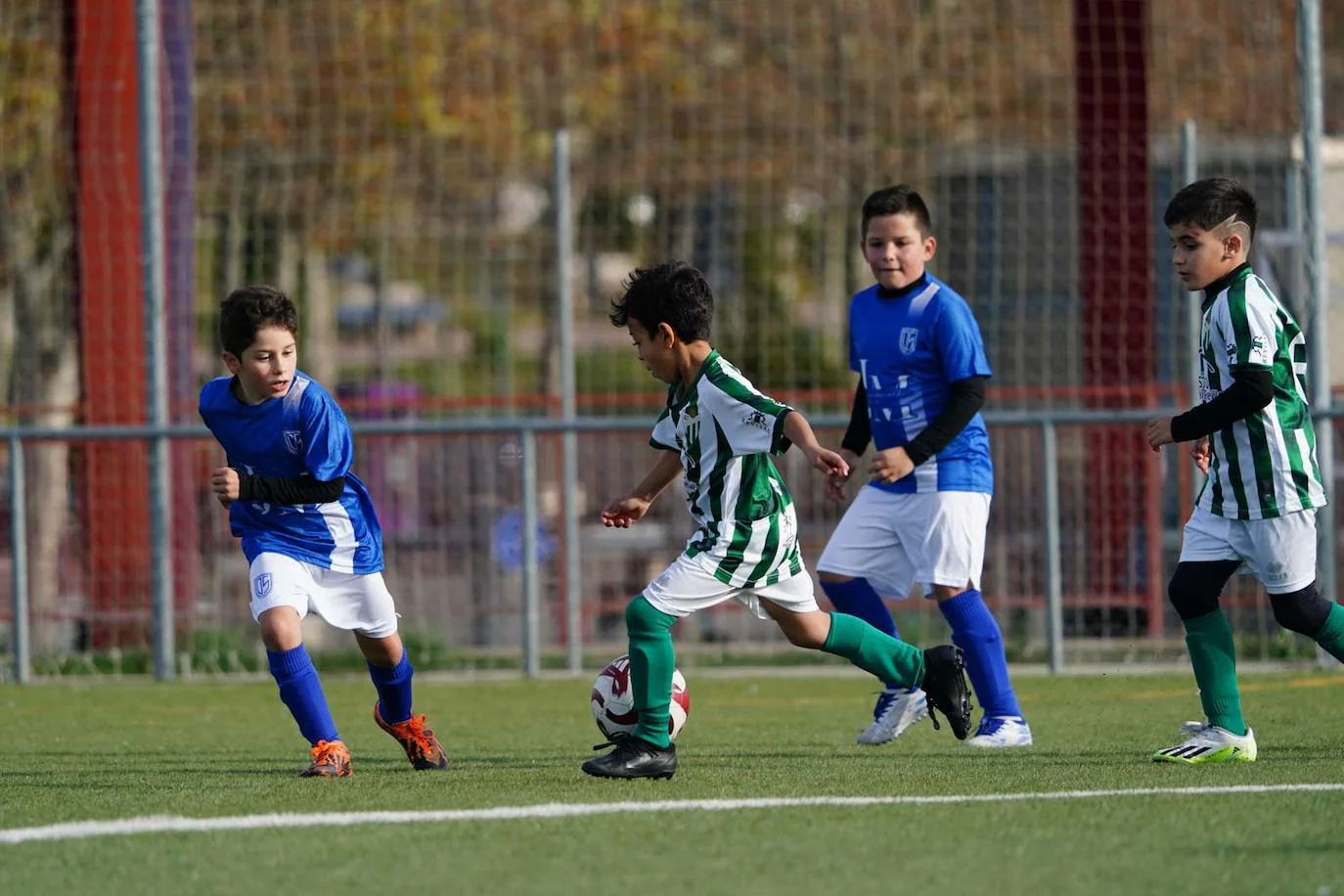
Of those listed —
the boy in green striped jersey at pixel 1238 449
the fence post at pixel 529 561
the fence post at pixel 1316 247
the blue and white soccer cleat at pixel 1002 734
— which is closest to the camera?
the boy in green striped jersey at pixel 1238 449

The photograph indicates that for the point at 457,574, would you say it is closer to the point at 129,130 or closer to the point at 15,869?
the point at 129,130

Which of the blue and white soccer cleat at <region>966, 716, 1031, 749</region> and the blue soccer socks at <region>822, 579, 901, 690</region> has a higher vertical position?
the blue soccer socks at <region>822, 579, 901, 690</region>

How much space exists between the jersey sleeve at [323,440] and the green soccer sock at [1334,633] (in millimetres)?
2987

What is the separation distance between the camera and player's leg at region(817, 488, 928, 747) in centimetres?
718

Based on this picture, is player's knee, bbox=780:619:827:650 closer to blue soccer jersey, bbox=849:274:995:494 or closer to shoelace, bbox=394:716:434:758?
blue soccer jersey, bbox=849:274:995:494

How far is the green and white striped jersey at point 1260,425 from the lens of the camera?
20.1 feet

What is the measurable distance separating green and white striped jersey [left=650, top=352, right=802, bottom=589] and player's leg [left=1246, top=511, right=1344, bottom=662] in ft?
4.64

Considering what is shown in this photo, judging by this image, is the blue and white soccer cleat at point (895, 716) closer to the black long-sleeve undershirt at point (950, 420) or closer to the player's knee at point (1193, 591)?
the black long-sleeve undershirt at point (950, 420)

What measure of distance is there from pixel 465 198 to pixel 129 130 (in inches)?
457

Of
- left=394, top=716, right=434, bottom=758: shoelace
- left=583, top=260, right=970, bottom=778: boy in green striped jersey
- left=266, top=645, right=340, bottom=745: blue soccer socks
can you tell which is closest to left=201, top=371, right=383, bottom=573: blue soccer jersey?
left=266, top=645, right=340, bottom=745: blue soccer socks

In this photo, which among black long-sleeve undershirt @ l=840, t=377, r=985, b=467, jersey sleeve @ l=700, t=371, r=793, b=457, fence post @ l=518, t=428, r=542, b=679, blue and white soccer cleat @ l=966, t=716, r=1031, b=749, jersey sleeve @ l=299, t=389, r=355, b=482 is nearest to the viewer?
jersey sleeve @ l=700, t=371, r=793, b=457

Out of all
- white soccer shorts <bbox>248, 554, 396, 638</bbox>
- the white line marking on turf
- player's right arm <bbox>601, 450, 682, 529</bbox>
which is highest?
player's right arm <bbox>601, 450, 682, 529</bbox>

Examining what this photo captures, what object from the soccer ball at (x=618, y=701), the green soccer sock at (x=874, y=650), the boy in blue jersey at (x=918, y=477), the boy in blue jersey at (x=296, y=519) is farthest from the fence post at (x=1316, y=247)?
the boy in blue jersey at (x=296, y=519)

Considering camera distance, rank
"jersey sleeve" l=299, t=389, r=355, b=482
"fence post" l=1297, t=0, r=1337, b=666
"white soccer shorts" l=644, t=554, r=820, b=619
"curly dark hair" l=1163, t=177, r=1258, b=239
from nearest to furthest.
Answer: "white soccer shorts" l=644, t=554, r=820, b=619 → "curly dark hair" l=1163, t=177, r=1258, b=239 → "jersey sleeve" l=299, t=389, r=355, b=482 → "fence post" l=1297, t=0, r=1337, b=666
